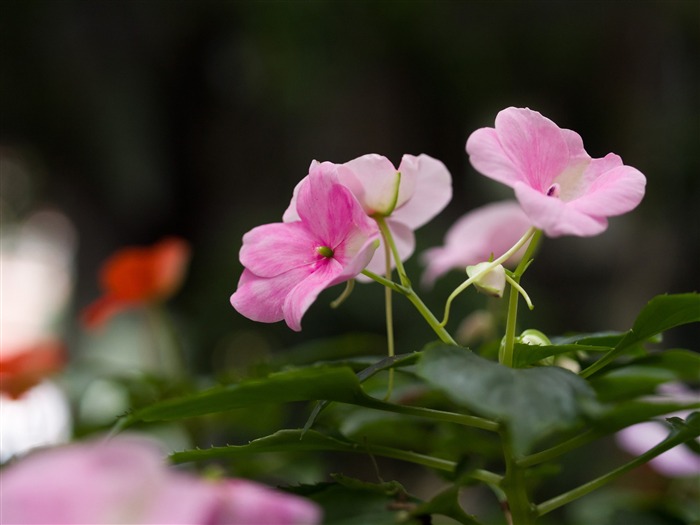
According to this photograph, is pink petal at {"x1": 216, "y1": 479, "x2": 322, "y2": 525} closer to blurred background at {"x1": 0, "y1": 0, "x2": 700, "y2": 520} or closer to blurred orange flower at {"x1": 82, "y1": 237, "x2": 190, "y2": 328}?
blurred orange flower at {"x1": 82, "y1": 237, "x2": 190, "y2": 328}

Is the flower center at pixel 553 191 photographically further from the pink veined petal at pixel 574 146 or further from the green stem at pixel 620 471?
the green stem at pixel 620 471

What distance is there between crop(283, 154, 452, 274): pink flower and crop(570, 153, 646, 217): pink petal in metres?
0.11

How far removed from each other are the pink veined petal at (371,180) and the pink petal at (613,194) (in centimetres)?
11

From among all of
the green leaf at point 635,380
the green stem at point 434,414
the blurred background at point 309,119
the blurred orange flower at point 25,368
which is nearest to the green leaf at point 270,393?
→ the green stem at point 434,414

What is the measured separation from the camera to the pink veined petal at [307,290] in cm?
37

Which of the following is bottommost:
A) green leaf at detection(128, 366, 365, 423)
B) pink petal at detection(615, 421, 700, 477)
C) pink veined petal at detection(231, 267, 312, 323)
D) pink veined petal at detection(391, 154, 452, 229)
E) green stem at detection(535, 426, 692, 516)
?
pink petal at detection(615, 421, 700, 477)

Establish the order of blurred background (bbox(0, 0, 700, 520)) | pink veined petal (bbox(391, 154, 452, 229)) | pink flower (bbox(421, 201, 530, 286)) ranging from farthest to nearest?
1. blurred background (bbox(0, 0, 700, 520))
2. pink flower (bbox(421, 201, 530, 286))
3. pink veined petal (bbox(391, 154, 452, 229))

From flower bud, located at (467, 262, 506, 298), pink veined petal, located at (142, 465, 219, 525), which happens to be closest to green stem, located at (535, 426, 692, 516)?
flower bud, located at (467, 262, 506, 298)

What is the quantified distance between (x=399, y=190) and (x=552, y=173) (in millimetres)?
94

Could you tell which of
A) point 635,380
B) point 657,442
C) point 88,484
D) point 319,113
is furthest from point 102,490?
point 319,113

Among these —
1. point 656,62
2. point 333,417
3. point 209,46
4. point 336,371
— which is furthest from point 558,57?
point 336,371

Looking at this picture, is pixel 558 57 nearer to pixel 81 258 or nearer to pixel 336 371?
pixel 81 258

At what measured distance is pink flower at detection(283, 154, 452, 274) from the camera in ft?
1.41

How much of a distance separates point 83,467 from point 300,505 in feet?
0.25
